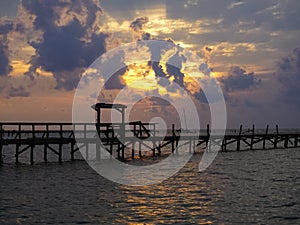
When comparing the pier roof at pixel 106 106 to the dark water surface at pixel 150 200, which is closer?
the dark water surface at pixel 150 200

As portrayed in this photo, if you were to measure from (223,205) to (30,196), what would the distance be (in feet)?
30.1

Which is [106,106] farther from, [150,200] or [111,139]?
[150,200]

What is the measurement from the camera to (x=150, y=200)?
1948 centimetres

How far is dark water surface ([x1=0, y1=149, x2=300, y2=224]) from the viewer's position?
15914 millimetres

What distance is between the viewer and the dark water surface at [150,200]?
15914 millimetres

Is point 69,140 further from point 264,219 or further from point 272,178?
point 264,219

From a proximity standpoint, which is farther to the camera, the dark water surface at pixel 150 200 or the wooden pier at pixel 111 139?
the wooden pier at pixel 111 139

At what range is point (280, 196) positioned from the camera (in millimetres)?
21000

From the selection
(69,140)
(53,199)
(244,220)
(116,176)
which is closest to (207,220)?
(244,220)

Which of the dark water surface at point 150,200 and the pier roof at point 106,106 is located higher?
the pier roof at point 106,106

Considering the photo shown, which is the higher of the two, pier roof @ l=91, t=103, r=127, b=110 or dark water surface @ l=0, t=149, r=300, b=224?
pier roof @ l=91, t=103, r=127, b=110

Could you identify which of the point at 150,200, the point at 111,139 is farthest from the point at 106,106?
the point at 150,200

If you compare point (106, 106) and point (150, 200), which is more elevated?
point (106, 106)

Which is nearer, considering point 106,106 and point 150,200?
point 150,200
